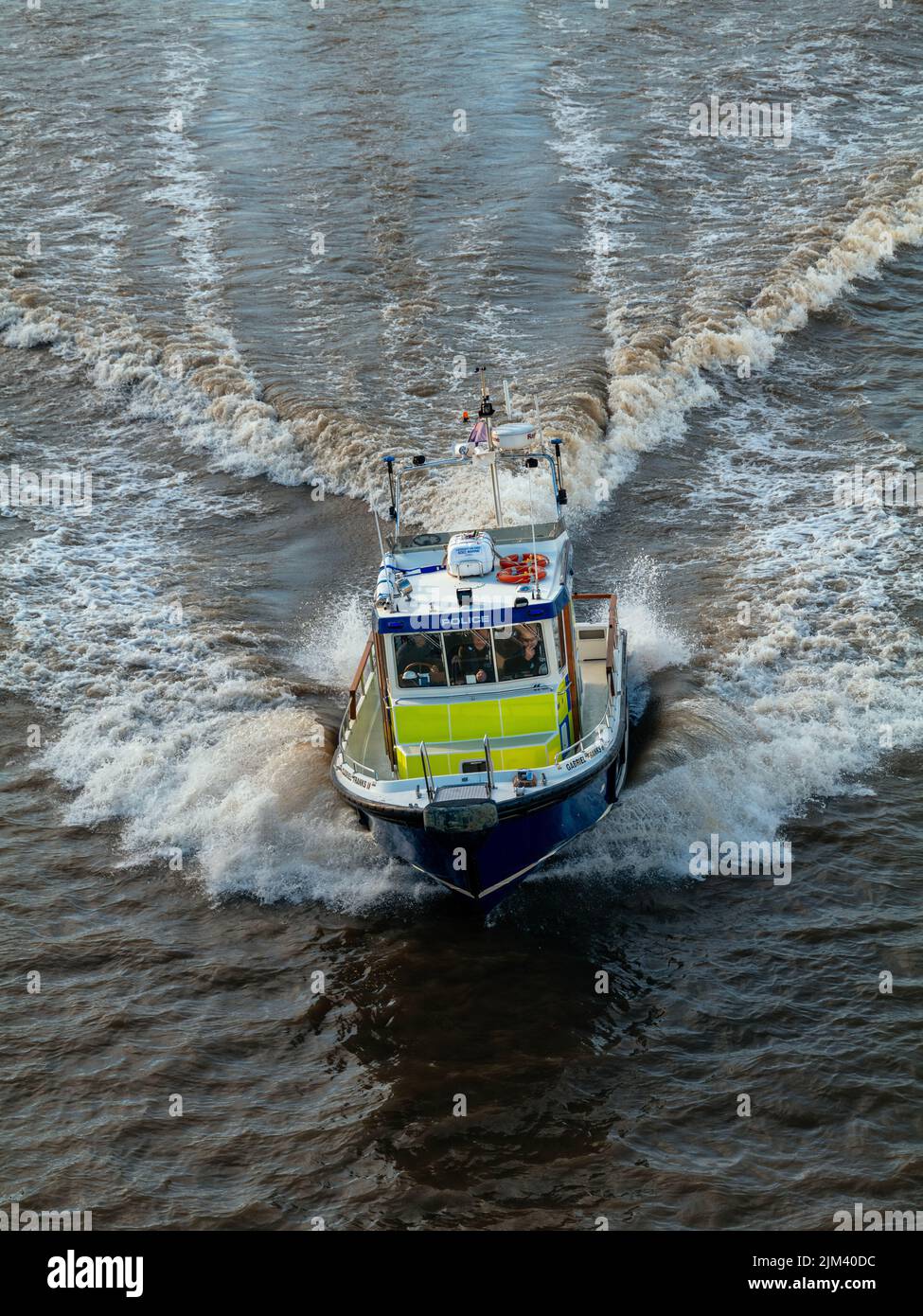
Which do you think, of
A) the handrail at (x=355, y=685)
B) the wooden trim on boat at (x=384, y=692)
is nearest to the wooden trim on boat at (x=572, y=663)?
the wooden trim on boat at (x=384, y=692)

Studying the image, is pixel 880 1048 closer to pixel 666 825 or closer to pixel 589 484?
pixel 666 825

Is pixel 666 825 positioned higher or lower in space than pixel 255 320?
lower

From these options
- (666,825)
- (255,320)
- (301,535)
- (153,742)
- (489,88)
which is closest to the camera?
(666,825)

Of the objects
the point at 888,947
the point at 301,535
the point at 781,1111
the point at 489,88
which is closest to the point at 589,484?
the point at 301,535

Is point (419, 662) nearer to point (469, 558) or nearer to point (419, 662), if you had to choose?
point (419, 662)

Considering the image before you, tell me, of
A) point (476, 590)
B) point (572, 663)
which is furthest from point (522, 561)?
point (572, 663)

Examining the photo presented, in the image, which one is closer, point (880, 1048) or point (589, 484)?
point (880, 1048)

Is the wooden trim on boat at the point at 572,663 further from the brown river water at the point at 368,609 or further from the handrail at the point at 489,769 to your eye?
the handrail at the point at 489,769
